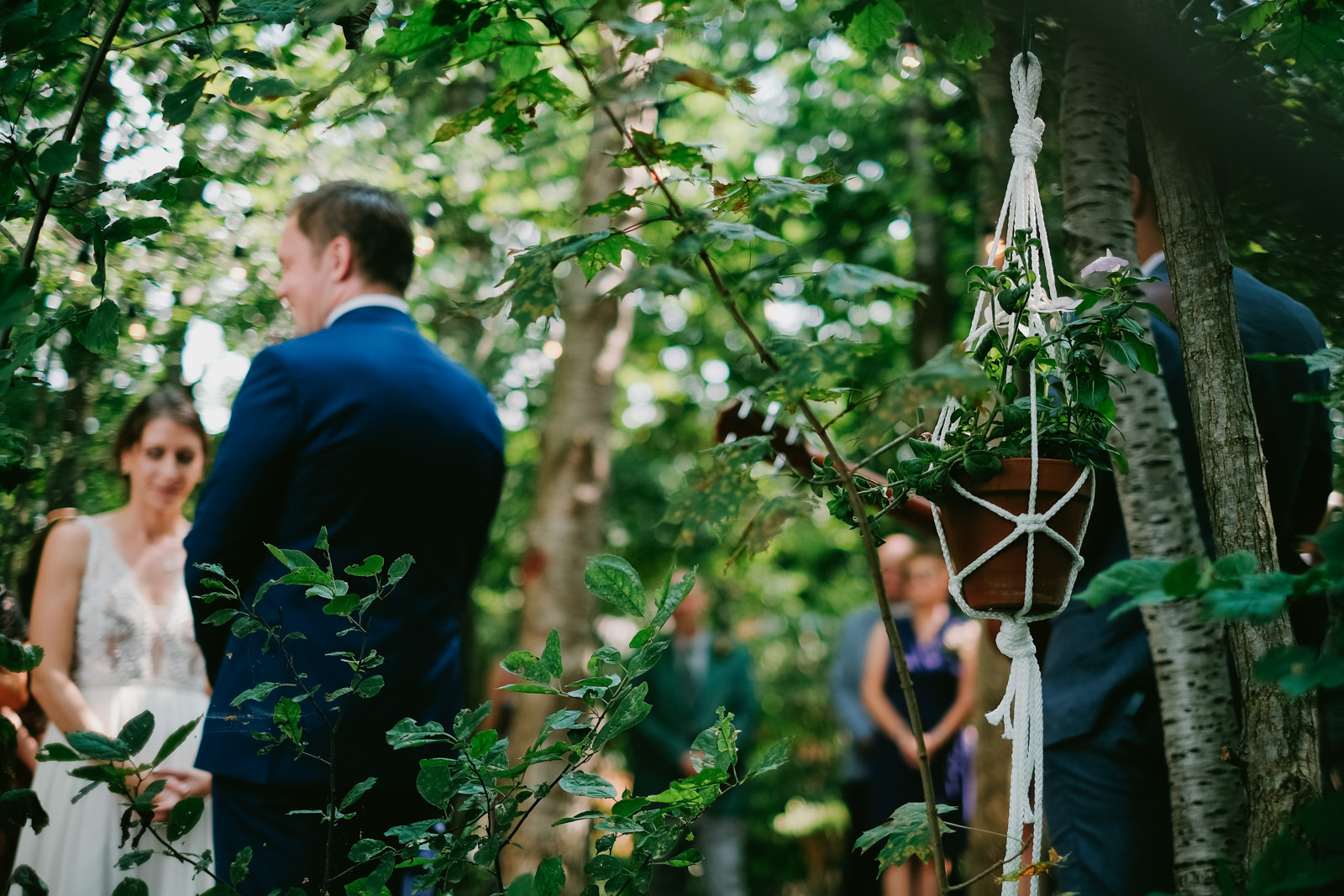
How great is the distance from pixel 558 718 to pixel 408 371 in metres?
1.15

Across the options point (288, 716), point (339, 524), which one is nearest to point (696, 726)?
point (339, 524)

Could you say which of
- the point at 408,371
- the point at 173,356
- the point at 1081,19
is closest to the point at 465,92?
the point at 173,356

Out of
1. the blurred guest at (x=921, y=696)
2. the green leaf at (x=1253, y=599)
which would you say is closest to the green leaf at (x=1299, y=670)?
the green leaf at (x=1253, y=599)

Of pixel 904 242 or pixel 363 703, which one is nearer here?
pixel 363 703

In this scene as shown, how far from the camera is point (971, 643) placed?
18.8 feet

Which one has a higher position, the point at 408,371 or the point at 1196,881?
the point at 408,371

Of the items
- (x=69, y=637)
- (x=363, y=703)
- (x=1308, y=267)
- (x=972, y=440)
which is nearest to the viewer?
(x=972, y=440)

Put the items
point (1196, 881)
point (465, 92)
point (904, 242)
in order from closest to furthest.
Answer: point (1196, 881) < point (465, 92) < point (904, 242)

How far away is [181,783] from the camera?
2.14m

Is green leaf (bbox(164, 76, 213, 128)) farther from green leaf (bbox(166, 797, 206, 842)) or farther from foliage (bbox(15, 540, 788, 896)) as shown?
green leaf (bbox(166, 797, 206, 842))

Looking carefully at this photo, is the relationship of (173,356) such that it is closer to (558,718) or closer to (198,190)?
(198,190)

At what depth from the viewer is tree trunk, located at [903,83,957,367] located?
6031 millimetres

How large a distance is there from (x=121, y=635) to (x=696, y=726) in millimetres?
3950

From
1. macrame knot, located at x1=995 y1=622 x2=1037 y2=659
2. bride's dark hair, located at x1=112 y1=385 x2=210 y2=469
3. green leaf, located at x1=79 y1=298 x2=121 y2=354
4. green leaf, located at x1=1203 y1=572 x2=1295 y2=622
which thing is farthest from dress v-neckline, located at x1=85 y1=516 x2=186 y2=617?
green leaf, located at x1=1203 y1=572 x2=1295 y2=622
